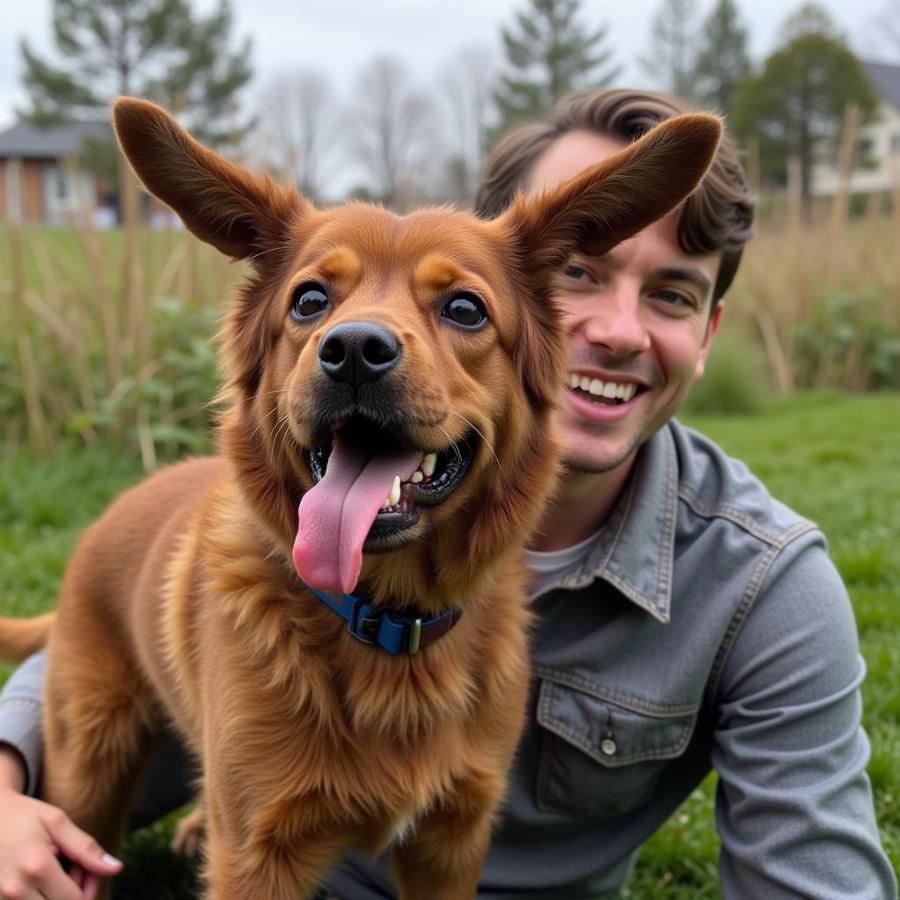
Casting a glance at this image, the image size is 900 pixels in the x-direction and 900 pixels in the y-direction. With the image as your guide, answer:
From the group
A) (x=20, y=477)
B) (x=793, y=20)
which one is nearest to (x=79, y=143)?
(x=793, y=20)

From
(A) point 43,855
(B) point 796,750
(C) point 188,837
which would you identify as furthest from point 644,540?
(C) point 188,837

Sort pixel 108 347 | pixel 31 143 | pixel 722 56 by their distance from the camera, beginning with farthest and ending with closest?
pixel 31 143, pixel 722 56, pixel 108 347

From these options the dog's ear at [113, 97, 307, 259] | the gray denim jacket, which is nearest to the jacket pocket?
the gray denim jacket

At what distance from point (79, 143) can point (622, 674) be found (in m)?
42.1

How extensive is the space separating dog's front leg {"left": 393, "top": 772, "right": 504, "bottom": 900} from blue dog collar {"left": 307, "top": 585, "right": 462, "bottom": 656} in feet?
1.16

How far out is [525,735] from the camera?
2936 mm

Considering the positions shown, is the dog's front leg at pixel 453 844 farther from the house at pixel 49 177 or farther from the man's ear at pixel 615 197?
the house at pixel 49 177

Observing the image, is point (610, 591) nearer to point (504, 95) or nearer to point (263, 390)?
point (263, 390)

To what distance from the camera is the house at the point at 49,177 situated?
693 cm

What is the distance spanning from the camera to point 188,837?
360 centimetres

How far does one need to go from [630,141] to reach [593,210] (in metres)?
0.75

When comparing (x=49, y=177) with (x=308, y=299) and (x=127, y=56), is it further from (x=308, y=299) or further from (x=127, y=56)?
(x=308, y=299)

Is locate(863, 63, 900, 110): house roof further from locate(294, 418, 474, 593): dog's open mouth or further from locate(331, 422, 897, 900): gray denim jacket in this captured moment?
locate(294, 418, 474, 593): dog's open mouth

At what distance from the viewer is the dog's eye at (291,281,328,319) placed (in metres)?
2.31
